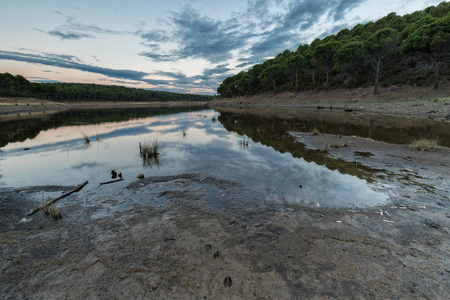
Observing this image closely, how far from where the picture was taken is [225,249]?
3900 millimetres

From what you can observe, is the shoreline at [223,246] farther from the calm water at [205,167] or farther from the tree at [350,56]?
the tree at [350,56]

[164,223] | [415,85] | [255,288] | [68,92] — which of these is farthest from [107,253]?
[68,92]

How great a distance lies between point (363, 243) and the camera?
4.01 m

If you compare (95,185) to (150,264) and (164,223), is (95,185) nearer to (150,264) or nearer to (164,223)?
(164,223)

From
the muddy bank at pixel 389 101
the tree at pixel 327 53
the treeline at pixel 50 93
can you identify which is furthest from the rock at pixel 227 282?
the treeline at pixel 50 93

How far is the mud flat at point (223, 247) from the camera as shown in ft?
9.86

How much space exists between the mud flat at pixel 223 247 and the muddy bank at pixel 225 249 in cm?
2

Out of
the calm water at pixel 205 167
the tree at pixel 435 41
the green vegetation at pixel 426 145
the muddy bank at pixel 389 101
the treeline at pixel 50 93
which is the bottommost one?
the calm water at pixel 205 167

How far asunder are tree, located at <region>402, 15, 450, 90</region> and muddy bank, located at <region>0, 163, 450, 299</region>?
45.8 m

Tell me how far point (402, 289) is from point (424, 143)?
12000 mm

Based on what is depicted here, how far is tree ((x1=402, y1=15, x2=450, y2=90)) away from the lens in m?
33.3

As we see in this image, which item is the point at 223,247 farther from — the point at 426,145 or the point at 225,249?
the point at 426,145

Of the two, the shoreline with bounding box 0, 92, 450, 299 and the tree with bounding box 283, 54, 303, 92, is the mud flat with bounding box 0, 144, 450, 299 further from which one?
the tree with bounding box 283, 54, 303, 92

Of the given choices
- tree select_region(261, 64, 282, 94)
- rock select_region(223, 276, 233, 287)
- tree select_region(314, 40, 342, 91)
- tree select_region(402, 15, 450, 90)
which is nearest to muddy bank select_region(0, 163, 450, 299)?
rock select_region(223, 276, 233, 287)
